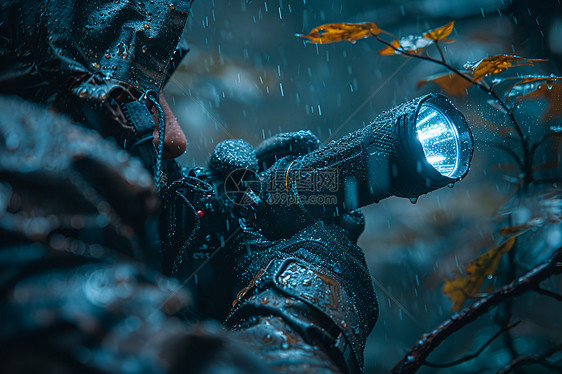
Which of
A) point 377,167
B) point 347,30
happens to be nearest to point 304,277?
point 377,167

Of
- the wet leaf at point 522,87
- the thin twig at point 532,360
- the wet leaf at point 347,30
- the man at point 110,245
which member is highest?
the wet leaf at point 347,30

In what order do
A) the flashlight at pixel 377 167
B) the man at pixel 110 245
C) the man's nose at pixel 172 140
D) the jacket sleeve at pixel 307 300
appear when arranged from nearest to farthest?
1. the man at pixel 110 245
2. the jacket sleeve at pixel 307 300
3. the flashlight at pixel 377 167
4. the man's nose at pixel 172 140

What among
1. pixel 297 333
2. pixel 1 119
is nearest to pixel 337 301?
pixel 297 333

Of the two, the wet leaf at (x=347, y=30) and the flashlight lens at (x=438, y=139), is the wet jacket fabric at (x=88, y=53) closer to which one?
the wet leaf at (x=347, y=30)

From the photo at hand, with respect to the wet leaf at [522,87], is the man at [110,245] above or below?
below

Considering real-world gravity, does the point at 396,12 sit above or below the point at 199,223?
above

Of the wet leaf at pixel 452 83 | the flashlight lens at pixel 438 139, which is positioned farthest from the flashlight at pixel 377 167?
the wet leaf at pixel 452 83

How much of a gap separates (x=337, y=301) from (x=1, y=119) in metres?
0.53

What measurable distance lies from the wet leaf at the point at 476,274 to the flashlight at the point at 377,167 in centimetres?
27

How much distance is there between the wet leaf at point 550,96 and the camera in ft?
2.29

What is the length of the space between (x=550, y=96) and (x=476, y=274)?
450 mm

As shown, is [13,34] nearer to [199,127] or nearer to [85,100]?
[85,100]

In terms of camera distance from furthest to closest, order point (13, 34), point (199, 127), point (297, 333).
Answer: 1. point (199, 127)
2. point (13, 34)
3. point (297, 333)

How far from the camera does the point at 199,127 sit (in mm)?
2260
